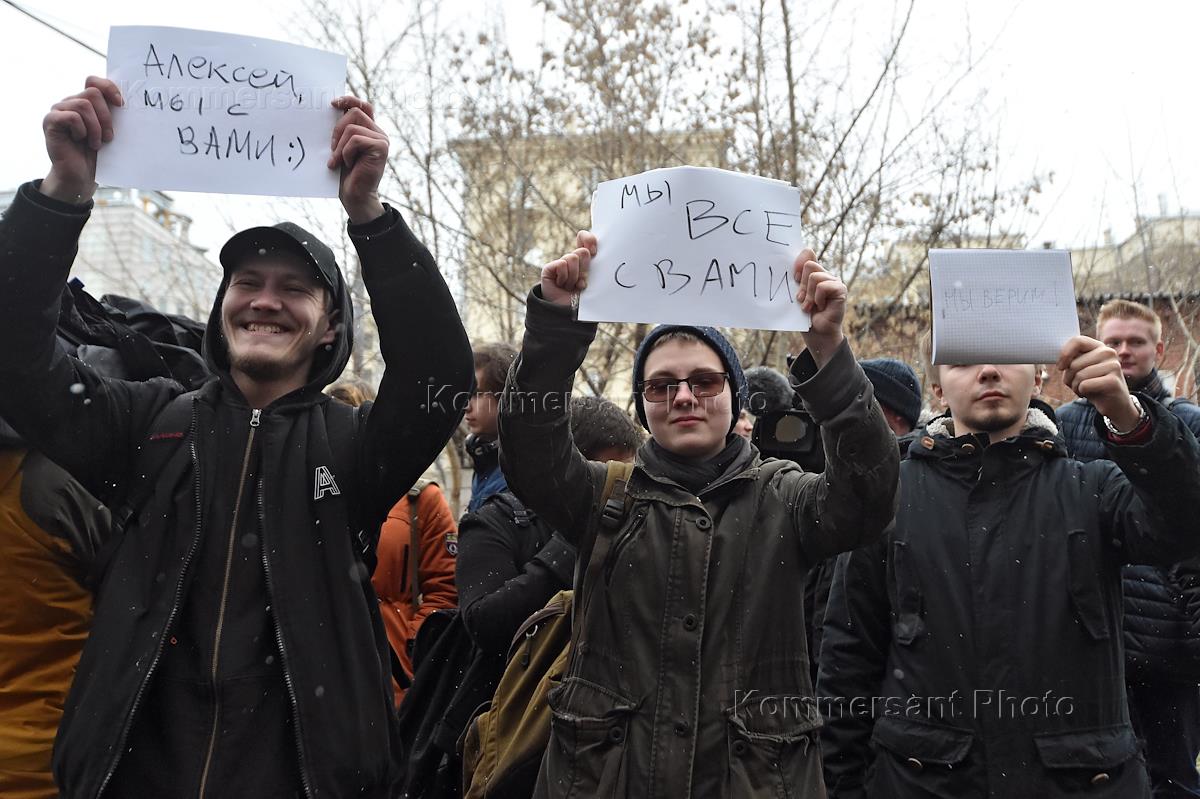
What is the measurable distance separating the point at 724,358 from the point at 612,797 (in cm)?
114

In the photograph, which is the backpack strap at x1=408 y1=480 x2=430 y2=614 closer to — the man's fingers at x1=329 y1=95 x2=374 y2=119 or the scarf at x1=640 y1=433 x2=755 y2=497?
the scarf at x1=640 y1=433 x2=755 y2=497

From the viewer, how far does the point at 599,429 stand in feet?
11.6

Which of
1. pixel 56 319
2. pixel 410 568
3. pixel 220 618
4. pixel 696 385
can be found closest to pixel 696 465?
pixel 696 385

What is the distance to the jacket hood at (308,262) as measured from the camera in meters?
2.39

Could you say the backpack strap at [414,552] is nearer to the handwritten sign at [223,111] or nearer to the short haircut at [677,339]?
the short haircut at [677,339]

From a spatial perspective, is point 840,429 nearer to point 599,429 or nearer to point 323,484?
point 323,484

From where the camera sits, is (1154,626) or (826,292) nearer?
(826,292)

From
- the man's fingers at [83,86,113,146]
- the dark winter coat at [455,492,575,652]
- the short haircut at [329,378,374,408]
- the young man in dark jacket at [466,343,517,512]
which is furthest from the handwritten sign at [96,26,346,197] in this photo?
the short haircut at [329,378,374,408]

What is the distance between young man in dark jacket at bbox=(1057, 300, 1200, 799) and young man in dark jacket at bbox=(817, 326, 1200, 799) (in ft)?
2.47

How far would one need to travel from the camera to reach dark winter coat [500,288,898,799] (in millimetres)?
2107

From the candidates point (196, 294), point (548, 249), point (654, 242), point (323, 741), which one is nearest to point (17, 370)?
point (323, 741)

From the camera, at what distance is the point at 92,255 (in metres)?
20.6

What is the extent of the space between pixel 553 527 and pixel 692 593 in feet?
1.41

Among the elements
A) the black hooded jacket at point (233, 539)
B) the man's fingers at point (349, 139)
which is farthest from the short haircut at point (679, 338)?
the man's fingers at point (349, 139)
